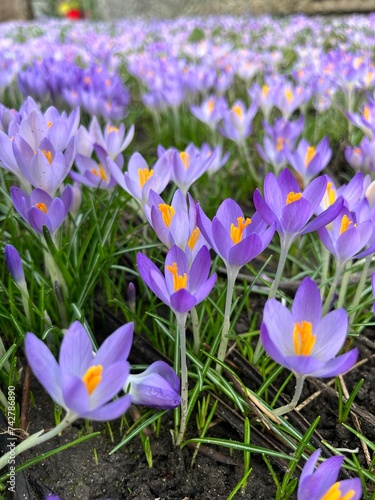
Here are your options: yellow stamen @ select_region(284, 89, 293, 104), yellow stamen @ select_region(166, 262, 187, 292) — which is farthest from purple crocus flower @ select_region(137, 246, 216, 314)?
yellow stamen @ select_region(284, 89, 293, 104)

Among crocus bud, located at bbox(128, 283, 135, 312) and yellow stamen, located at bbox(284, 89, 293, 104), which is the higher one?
yellow stamen, located at bbox(284, 89, 293, 104)

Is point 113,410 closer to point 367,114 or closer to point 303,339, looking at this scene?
point 303,339

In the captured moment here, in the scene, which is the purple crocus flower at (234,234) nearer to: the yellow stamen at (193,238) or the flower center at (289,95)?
the yellow stamen at (193,238)

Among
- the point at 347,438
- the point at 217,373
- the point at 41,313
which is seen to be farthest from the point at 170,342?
the point at 347,438

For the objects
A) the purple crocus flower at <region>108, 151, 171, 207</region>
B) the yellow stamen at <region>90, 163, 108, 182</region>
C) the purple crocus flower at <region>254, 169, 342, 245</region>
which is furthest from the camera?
the yellow stamen at <region>90, 163, 108, 182</region>

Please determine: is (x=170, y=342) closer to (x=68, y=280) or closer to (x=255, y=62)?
(x=68, y=280)

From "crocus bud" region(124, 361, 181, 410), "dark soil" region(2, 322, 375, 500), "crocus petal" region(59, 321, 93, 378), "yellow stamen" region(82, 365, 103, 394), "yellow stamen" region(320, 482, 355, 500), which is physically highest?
"crocus petal" region(59, 321, 93, 378)

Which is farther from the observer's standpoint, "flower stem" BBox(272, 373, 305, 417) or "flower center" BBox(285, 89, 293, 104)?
"flower center" BBox(285, 89, 293, 104)

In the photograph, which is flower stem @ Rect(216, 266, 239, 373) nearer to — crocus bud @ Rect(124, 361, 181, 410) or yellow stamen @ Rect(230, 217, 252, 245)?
yellow stamen @ Rect(230, 217, 252, 245)
